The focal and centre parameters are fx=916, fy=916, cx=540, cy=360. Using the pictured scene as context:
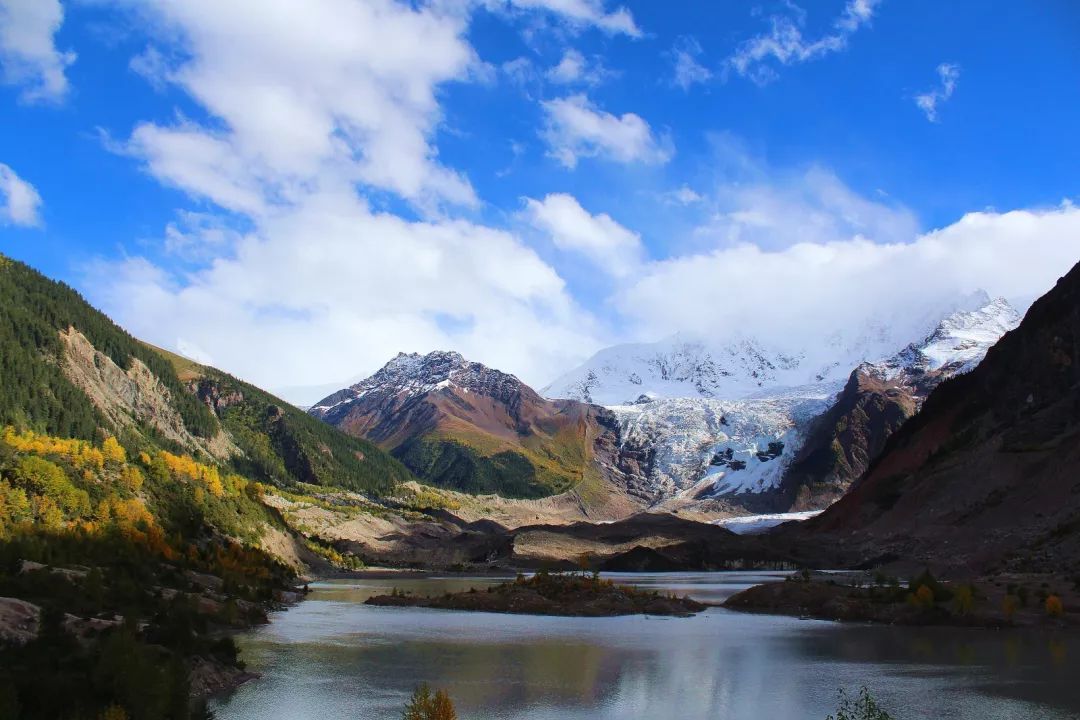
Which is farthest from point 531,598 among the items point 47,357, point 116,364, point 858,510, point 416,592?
point 116,364

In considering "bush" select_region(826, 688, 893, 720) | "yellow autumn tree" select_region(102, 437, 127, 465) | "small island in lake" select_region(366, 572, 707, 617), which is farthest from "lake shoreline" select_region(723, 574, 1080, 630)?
"yellow autumn tree" select_region(102, 437, 127, 465)

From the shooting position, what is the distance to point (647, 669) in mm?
52688

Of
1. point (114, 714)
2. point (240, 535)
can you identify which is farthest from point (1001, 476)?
point (114, 714)

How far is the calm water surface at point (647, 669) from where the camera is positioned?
39844 millimetres

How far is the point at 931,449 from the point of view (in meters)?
192

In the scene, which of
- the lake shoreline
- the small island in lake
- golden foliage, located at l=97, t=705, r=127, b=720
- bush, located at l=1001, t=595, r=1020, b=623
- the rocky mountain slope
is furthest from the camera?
the rocky mountain slope

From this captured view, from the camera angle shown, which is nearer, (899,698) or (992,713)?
(992,713)

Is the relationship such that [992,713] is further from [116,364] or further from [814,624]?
[116,364]

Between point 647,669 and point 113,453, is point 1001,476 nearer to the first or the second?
point 647,669

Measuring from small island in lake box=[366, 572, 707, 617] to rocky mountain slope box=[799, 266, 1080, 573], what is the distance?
132 feet

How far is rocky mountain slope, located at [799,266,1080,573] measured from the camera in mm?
116438

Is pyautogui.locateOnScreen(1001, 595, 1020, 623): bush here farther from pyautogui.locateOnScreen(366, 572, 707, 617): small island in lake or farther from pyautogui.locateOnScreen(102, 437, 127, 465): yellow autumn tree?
pyautogui.locateOnScreen(102, 437, 127, 465): yellow autumn tree

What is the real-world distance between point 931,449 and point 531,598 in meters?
124

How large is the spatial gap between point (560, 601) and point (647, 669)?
4549 centimetres
